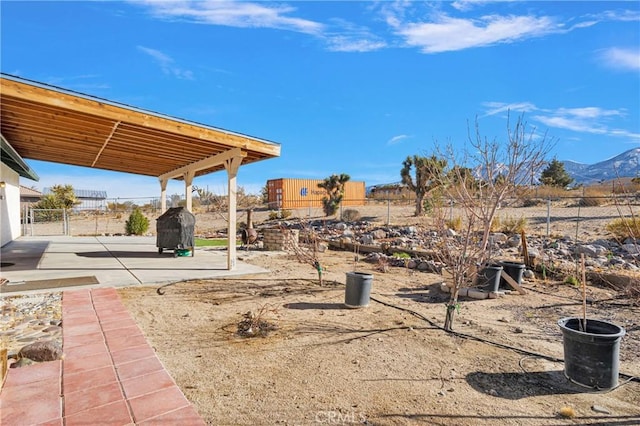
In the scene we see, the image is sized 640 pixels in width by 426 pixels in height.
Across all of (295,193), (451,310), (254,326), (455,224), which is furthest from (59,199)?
(451,310)

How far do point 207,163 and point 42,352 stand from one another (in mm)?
6215

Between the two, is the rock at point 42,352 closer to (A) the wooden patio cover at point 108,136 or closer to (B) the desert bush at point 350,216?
(A) the wooden patio cover at point 108,136

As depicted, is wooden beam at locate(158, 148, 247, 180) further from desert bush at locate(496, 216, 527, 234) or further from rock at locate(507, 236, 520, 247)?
desert bush at locate(496, 216, 527, 234)

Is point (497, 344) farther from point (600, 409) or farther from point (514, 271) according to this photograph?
point (514, 271)

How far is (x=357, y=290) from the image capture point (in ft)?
14.8

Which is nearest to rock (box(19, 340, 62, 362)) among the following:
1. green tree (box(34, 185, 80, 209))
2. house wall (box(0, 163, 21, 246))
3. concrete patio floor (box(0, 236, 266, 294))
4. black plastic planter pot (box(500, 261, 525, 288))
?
concrete patio floor (box(0, 236, 266, 294))

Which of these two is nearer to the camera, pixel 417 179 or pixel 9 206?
pixel 9 206

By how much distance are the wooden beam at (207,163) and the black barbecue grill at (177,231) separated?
126cm

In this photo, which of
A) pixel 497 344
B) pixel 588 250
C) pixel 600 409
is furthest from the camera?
pixel 588 250

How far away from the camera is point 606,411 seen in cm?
223

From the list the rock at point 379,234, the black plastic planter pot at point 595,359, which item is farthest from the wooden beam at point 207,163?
the rock at point 379,234

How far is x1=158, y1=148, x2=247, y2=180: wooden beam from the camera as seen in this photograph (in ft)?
22.8

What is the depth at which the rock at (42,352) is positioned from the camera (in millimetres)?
2762

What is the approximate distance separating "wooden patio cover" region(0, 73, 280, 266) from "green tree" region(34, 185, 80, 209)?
656 inches
